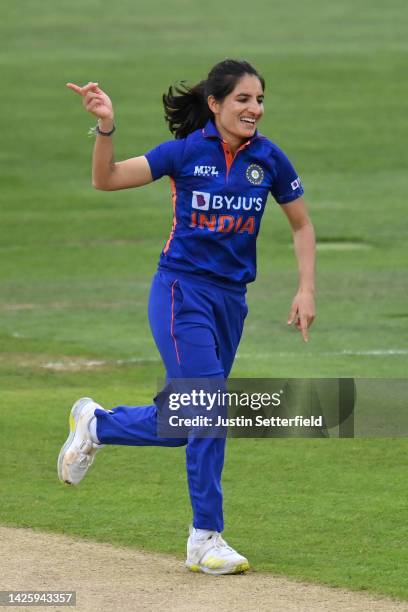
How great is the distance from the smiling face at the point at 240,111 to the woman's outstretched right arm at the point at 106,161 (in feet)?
1.36

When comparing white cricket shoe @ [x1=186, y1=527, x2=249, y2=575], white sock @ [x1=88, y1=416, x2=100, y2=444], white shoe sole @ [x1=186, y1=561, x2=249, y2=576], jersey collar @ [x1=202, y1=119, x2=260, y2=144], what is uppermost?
jersey collar @ [x1=202, y1=119, x2=260, y2=144]

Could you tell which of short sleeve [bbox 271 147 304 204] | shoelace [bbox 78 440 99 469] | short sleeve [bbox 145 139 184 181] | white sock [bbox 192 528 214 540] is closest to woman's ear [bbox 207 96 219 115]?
short sleeve [bbox 145 139 184 181]

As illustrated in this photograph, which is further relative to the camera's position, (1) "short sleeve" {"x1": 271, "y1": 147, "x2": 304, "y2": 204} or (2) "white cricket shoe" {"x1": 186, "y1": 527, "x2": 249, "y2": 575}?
(1) "short sleeve" {"x1": 271, "y1": 147, "x2": 304, "y2": 204}

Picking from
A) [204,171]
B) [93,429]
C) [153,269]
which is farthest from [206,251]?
[153,269]

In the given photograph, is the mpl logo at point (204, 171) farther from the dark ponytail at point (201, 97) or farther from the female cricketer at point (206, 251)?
the dark ponytail at point (201, 97)

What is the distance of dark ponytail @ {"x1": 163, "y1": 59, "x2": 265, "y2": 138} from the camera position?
745 cm

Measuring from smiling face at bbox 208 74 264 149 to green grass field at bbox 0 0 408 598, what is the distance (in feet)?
6.57

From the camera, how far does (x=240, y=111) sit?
7.37 m

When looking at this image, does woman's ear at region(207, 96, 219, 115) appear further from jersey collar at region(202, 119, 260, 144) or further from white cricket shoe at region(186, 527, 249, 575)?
white cricket shoe at region(186, 527, 249, 575)

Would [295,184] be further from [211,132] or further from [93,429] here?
[93,429]

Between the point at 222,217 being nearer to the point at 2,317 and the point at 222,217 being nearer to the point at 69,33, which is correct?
the point at 2,317

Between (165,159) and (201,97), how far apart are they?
1.45 ft

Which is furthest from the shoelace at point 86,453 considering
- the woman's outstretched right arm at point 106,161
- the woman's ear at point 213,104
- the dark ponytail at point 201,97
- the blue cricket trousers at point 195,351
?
the woman's ear at point 213,104

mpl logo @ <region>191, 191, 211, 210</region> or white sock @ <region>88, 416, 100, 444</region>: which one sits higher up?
mpl logo @ <region>191, 191, 211, 210</region>
